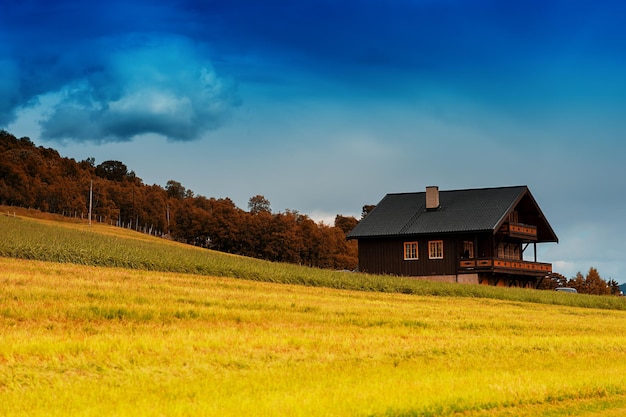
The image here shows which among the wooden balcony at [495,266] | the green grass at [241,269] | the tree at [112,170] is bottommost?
the green grass at [241,269]

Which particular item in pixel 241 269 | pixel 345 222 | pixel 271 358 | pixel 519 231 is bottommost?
pixel 271 358

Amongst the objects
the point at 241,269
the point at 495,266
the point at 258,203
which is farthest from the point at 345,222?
the point at 241,269

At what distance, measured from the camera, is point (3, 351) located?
49.8 ft

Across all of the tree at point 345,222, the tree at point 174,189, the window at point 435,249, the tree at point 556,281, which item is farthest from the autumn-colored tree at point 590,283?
the tree at point 174,189

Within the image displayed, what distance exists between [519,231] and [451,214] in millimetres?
5512

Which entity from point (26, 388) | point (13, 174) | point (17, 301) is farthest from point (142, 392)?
point (13, 174)

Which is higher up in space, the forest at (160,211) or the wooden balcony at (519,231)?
the forest at (160,211)

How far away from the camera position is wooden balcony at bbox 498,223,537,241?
6150 centimetres

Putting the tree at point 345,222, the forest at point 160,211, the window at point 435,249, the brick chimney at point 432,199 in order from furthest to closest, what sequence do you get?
1. the tree at point 345,222
2. the forest at point 160,211
3. the brick chimney at point 432,199
4. the window at point 435,249

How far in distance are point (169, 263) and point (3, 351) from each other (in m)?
27.1

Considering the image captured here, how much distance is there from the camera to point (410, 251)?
62.4m

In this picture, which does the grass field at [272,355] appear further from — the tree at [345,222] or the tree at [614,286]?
the tree at [345,222]

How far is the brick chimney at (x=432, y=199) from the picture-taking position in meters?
64.1

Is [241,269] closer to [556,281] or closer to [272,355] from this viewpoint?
[272,355]
